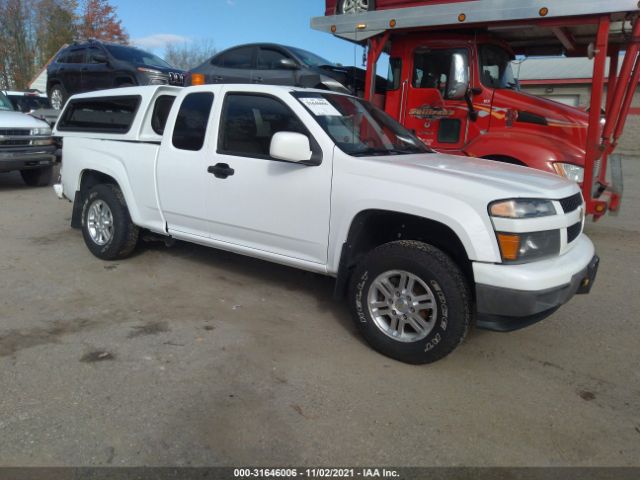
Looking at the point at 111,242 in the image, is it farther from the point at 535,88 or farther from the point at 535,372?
the point at 535,88

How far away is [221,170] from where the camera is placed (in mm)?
4285

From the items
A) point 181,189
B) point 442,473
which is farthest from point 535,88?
point 442,473

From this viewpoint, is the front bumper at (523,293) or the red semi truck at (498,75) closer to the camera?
the front bumper at (523,293)

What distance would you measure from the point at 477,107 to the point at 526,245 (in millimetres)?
3912

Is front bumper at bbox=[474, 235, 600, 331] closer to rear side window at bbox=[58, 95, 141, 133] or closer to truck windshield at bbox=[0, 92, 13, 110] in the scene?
rear side window at bbox=[58, 95, 141, 133]

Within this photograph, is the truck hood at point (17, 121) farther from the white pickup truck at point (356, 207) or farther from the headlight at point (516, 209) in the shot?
the headlight at point (516, 209)

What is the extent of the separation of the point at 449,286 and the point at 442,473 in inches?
43.2

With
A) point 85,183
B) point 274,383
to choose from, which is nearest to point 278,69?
point 85,183

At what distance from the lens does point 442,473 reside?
2465mm

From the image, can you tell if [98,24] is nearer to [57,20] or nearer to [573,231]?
[57,20]

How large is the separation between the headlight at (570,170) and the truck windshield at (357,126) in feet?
6.87

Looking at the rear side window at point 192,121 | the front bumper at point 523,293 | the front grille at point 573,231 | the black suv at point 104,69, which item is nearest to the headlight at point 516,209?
the front bumper at point 523,293

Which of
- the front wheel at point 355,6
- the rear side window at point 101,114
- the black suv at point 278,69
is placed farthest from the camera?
the black suv at point 278,69

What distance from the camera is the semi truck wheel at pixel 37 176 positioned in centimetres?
1005
